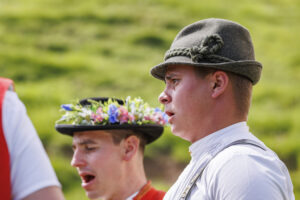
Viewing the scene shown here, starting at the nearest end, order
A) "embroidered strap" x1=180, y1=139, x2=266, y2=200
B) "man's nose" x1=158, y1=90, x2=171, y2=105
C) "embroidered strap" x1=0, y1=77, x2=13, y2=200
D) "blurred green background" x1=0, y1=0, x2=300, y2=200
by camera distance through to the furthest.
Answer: "embroidered strap" x1=0, y1=77, x2=13, y2=200, "embroidered strap" x1=180, y1=139, x2=266, y2=200, "man's nose" x1=158, y1=90, x2=171, y2=105, "blurred green background" x1=0, y1=0, x2=300, y2=200

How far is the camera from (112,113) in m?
3.96

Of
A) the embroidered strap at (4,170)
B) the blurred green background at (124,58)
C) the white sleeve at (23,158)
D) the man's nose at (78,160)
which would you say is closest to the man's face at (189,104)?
the white sleeve at (23,158)

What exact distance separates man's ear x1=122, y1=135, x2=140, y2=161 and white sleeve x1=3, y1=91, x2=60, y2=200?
7.00 feet

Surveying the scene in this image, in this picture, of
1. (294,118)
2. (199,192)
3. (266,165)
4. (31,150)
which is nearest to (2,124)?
(31,150)

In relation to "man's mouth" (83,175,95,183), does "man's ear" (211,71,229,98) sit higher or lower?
higher

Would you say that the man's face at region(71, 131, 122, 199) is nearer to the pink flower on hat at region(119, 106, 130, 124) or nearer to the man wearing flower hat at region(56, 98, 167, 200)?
the man wearing flower hat at region(56, 98, 167, 200)

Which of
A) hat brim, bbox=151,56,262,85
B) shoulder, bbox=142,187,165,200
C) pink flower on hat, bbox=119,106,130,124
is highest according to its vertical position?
hat brim, bbox=151,56,262,85

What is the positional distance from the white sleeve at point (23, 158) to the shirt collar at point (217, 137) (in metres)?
0.91

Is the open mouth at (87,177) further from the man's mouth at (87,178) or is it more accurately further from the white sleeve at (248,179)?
the white sleeve at (248,179)

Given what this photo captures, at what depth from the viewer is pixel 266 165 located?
7.79ft

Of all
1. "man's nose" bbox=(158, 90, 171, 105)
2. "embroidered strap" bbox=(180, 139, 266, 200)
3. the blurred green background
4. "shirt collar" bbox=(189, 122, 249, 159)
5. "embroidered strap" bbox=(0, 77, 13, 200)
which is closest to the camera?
"embroidered strap" bbox=(0, 77, 13, 200)

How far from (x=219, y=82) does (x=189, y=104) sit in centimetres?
17

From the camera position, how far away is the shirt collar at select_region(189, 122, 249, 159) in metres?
2.61

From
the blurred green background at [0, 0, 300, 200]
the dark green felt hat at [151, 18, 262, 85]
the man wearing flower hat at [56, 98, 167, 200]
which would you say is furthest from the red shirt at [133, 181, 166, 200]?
the blurred green background at [0, 0, 300, 200]
